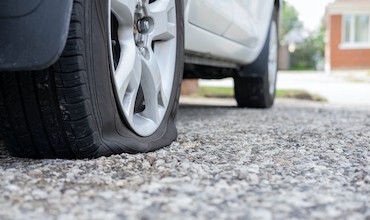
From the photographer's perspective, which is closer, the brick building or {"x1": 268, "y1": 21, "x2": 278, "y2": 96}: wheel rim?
{"x1": 268, "y1": 21, "x2": 278, "y2": 96}: wheel rim

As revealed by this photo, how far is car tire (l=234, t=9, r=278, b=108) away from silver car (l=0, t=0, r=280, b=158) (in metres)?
2.08

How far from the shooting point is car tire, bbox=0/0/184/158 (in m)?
1.79

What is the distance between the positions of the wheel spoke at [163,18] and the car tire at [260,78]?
2427mm

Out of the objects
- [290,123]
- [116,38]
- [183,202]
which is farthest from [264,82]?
[183,202]

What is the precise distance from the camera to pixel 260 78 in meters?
4.82

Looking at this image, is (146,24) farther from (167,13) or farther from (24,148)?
(24,148)

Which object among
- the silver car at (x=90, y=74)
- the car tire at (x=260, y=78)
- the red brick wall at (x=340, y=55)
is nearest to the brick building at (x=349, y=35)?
the red brick wall at (x=340, y=55)

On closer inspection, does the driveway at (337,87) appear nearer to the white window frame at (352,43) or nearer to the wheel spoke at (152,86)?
the white window frame at (352,43)

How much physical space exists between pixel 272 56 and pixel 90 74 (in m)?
3.69

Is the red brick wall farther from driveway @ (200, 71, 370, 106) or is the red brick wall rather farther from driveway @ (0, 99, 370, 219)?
driveway @ (0, 99, 370, 219)

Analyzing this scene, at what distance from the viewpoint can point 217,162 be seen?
2.02 meters

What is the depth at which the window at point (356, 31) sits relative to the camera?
67.2ft

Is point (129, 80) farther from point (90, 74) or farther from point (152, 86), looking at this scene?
point (90, 74)

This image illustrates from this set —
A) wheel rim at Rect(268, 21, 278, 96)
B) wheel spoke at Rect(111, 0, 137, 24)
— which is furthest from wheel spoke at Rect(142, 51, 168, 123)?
wheel rim at Rect(268, 21, 278, 96)
